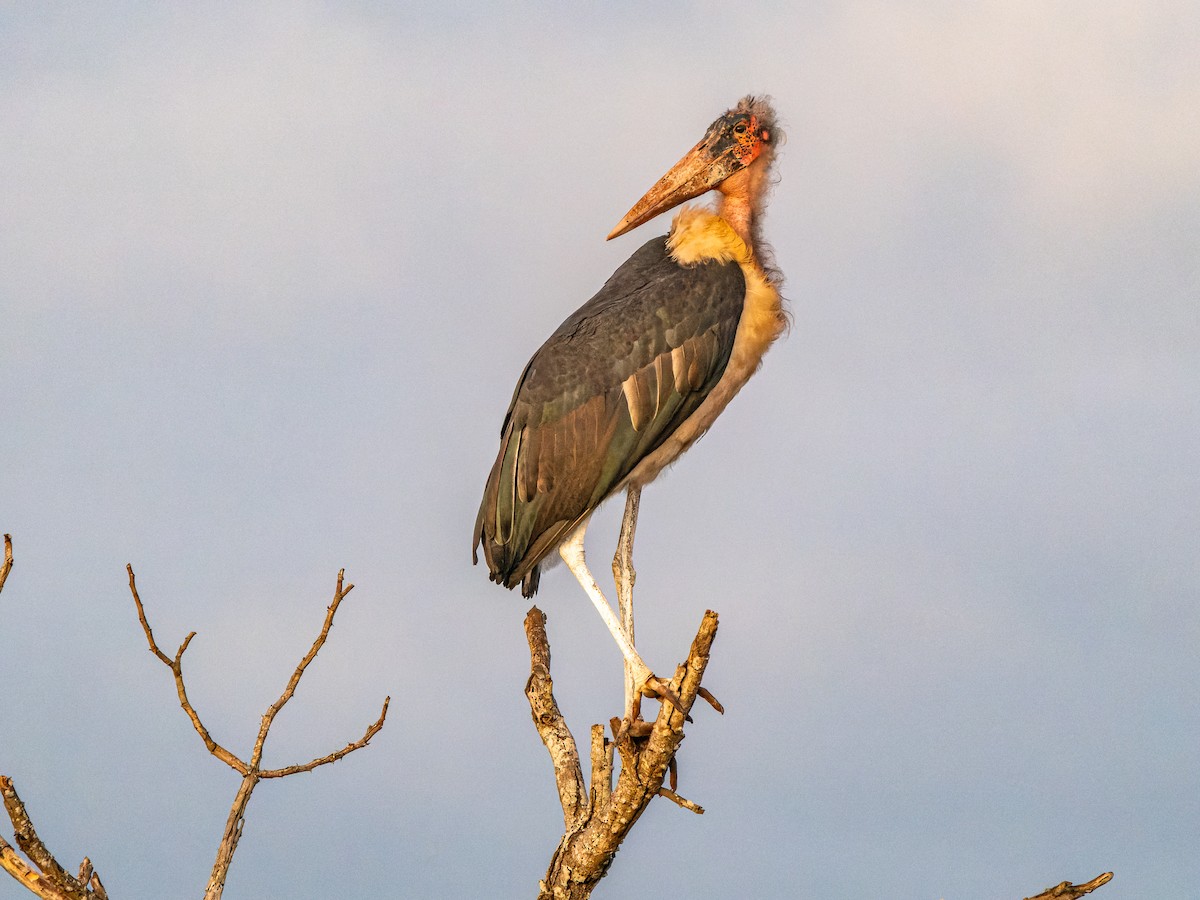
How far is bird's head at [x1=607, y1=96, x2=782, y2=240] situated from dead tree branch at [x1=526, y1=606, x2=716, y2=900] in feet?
12.1

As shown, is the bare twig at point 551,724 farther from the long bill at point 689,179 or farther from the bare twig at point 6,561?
the bare twig at point 6,561

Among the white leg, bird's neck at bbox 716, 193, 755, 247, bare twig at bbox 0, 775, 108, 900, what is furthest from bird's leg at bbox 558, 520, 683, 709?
bare twig at bbox 0, 775, 108, 900

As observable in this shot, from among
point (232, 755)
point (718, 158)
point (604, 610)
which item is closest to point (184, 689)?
point (232, 755)

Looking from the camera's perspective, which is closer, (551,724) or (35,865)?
(35,865)

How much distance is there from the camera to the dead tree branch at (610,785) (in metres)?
7.22

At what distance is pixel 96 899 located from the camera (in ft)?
19.8

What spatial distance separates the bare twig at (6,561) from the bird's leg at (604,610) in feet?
10.9

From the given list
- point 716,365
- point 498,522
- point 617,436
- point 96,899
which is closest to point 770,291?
point 716,365

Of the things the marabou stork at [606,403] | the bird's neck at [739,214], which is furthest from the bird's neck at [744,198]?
the marabou stork at [606,403]

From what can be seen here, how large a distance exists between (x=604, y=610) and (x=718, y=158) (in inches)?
125

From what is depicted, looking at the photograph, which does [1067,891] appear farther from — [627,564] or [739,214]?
[739,214]

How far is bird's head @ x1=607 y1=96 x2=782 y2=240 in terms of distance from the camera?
9828 millimetres

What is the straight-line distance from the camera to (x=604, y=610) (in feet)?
28.1

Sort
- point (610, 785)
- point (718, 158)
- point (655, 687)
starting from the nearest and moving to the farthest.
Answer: point (610, 785)
point (655, 687)
point (718, 158)
